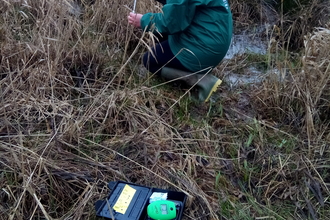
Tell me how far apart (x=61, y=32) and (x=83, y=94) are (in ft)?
1.21

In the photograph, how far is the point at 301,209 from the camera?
1.70 meters

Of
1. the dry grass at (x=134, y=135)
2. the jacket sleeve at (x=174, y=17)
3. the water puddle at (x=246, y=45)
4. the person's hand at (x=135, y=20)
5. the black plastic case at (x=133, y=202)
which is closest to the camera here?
the black plastic case at (x=133, y=202)

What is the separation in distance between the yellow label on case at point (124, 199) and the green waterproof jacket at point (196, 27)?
31.9 inches

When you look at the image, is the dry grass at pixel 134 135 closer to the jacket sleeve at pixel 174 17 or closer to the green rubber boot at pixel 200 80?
the green rubber boot at pixel 200 80

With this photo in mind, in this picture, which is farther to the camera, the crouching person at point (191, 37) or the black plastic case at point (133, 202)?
the crouching person at point (191, 37)

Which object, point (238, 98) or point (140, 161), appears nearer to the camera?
point (140, 161)

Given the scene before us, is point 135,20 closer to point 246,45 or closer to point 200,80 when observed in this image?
point 200,80

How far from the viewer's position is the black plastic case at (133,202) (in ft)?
4.81

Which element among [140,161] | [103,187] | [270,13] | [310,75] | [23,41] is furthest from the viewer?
[270,13]


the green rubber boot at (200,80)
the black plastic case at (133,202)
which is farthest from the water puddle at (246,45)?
the black plastic case at (133,202)

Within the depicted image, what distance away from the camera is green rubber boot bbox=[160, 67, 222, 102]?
2.28 meters

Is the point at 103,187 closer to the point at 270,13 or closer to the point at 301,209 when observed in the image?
the point at 301,209

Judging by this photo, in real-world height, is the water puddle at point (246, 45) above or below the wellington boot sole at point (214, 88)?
below

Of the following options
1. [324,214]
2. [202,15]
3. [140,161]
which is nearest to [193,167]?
[140,161]
